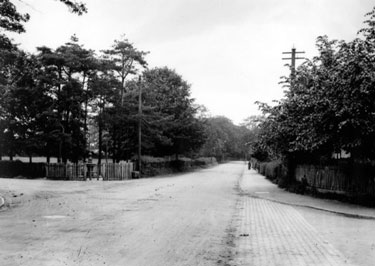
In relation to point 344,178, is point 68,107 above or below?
above

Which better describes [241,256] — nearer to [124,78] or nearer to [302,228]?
[302,228]

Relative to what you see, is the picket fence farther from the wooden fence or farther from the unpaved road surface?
the unpaved road surface

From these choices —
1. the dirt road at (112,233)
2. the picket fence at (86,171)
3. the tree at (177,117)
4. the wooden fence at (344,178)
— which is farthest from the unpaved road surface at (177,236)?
the tree at (177,117)

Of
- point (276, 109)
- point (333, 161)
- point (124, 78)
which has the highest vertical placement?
point (124, 78)

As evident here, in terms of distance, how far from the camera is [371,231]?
396 inches

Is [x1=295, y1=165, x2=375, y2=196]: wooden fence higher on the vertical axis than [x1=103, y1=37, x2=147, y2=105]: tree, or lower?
lower

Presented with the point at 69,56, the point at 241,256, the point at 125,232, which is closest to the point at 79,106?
the point at 69,56

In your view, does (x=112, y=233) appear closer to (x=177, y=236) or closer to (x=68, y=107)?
(x=177, y=236)

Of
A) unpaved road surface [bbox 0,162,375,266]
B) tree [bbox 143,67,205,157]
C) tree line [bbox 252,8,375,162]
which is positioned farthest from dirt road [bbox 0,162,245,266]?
tree [bbox 143,67,205,157]

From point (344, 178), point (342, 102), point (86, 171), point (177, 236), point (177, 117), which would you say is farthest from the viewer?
point (177, 117)

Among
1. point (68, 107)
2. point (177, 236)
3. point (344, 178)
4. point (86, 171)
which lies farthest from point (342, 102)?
point (68, 107)

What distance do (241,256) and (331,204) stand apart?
9975 mm

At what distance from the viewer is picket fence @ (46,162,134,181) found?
31.1 meters

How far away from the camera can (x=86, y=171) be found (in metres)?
31.5
